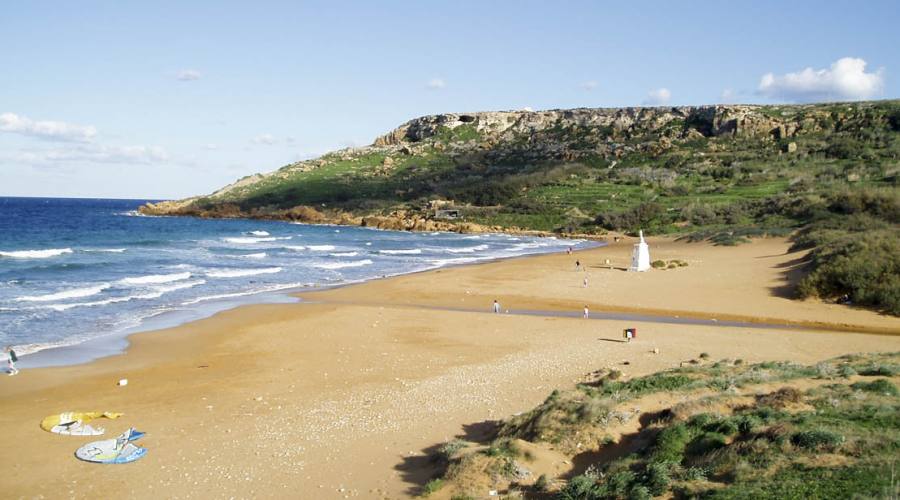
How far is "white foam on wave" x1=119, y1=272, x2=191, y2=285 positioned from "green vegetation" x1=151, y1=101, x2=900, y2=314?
31.6m

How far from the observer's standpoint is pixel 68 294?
30469mm

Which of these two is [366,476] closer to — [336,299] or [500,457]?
[500,457]

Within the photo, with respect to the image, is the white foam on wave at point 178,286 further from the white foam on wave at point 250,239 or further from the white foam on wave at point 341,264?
the white foam on wave at point 250,239

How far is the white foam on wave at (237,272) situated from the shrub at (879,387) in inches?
1330

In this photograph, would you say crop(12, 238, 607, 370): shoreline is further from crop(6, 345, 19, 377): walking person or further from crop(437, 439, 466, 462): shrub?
crop(437, 439, 466, 462): shrub

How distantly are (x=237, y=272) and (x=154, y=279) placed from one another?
17.7ft

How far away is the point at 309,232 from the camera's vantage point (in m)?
77.9

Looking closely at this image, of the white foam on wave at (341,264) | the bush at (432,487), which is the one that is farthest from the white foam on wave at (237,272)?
the bush at (432,487)

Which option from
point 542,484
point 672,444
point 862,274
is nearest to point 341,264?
point 862,274

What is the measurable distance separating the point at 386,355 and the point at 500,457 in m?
9.95

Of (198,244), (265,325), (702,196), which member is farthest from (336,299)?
(702,196)

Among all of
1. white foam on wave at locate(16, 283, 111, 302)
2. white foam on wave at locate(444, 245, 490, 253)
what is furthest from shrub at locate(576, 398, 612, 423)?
white foam on wave at locate(444, 245, 490, 253)

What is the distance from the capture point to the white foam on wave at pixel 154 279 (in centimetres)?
3522

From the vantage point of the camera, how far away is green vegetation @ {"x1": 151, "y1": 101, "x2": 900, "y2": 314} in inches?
1921
